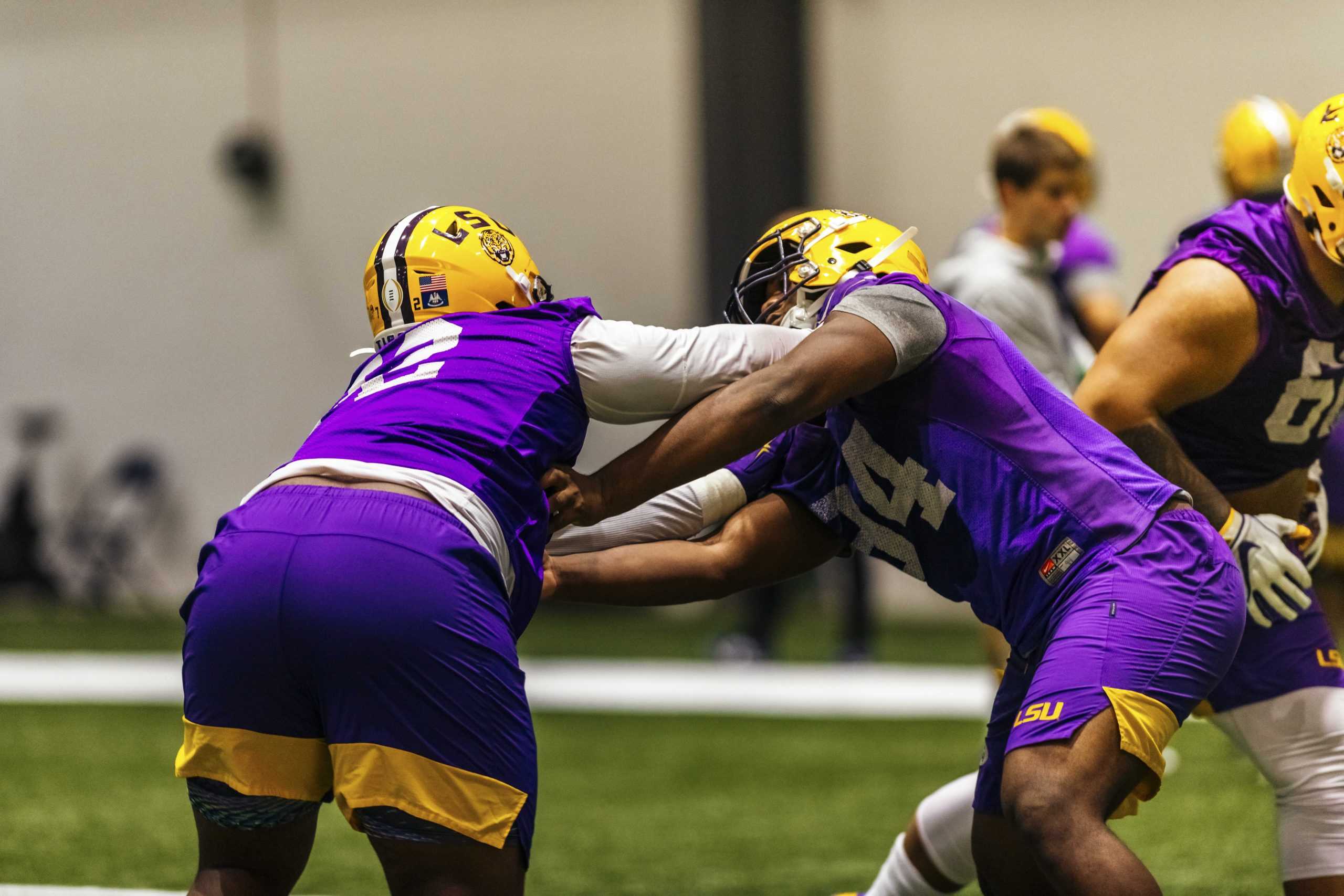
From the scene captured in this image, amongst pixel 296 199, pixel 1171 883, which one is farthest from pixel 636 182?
pixel 1171 883

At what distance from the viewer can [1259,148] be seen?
504 cm

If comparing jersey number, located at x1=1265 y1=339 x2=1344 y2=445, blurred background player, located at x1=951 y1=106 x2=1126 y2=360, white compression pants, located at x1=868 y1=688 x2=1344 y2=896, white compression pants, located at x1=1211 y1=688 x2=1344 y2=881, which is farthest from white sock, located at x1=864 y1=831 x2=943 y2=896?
blurred background player, located at x1=951 y1=106 x2=1126 y2=360

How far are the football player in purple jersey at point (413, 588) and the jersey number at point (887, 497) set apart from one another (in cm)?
25

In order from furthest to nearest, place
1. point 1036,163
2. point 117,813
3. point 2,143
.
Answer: point 2,143 → point 117,813 → point 1036,163

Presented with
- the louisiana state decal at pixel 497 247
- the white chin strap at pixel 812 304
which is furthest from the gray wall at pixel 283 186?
the louisiana state decal at pixel 497 247

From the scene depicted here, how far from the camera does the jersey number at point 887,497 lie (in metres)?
2.69

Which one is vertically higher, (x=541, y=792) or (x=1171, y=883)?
(x=1171, y=883)

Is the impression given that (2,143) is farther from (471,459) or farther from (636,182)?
(471,459)

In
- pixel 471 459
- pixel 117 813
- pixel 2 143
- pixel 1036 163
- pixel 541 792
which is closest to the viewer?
pixel 471 459

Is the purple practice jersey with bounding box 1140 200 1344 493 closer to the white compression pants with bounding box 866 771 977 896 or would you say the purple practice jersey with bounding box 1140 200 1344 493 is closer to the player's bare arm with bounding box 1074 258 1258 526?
the player's bare arm with bounding box 1074 258 1258 526

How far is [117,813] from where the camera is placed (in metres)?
5.43

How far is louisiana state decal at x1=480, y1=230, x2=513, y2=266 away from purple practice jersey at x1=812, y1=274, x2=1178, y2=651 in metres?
0.57

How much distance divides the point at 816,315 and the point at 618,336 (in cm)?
48

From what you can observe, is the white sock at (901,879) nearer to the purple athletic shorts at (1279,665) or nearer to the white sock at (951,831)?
the white sock at (951,831)
